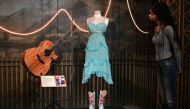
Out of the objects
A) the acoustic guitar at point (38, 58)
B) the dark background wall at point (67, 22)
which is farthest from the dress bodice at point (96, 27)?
the dark background wall at point (67, 22)

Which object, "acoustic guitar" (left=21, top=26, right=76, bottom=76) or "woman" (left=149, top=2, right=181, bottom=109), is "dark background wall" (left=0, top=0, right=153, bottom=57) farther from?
"woman" (left=149, top=2, right=181, bottom=109)

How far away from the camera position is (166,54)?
14.1 ft

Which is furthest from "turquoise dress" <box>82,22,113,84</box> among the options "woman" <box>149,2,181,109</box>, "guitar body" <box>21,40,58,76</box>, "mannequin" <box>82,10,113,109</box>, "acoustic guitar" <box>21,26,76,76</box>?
"woman" <box>149,2,181,109</box>

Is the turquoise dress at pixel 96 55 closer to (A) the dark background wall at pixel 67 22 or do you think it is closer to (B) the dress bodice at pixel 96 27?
(B) the dress bodice at pixel 96 27

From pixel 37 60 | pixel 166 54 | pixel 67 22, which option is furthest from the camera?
pixel 67 22

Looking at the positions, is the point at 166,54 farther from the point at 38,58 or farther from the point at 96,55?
the point at 38,58

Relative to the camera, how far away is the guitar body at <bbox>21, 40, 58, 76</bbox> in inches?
227

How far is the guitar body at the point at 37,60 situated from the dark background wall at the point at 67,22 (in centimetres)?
117

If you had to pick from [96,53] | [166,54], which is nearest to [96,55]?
[96,53]

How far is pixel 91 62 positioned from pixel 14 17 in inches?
83.8

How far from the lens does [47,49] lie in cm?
591

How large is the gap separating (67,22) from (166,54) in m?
3.33

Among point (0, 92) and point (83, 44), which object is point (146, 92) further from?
point (0, 92)

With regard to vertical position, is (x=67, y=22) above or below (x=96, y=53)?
above
